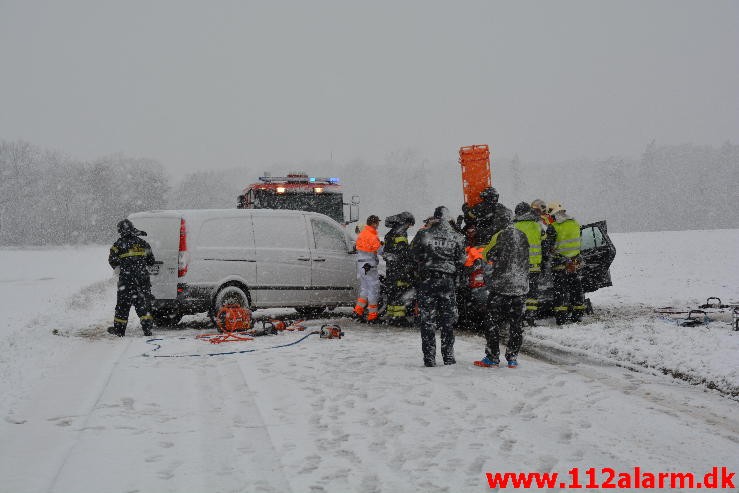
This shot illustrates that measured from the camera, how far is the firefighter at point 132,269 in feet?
31.7

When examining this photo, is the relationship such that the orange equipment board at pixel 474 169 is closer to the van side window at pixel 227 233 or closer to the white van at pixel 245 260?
the white van at pixel 245 260

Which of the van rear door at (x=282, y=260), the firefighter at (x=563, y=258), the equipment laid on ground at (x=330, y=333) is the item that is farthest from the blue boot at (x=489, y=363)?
the van rear door at (x=282, y=260)

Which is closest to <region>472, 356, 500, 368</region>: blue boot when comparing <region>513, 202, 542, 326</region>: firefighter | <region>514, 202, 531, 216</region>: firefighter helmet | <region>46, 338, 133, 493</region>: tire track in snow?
<region>513, 202, 542, 326</region>: firefighter

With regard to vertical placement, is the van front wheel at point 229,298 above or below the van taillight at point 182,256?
below

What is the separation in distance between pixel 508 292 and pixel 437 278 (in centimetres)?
80

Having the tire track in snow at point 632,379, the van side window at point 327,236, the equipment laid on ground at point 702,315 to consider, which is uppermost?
the van side window at point 327,236

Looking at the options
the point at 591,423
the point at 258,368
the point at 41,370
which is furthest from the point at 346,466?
the point at 41,370

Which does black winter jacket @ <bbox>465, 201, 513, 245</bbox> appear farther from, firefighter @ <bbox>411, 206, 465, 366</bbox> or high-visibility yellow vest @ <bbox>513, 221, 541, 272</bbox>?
firefighter @ <bbox>411, 206, 465, 366</bbox>

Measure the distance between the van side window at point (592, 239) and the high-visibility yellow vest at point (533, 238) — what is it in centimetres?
232

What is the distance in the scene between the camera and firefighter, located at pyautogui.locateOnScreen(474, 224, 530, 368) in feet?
23.5

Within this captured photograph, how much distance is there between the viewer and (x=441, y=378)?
22.0 ft

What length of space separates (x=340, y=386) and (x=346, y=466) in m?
2.28

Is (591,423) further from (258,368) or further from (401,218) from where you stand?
(401,218)

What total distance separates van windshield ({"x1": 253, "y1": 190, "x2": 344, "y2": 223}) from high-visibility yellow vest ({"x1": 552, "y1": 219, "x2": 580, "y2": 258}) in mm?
7205
